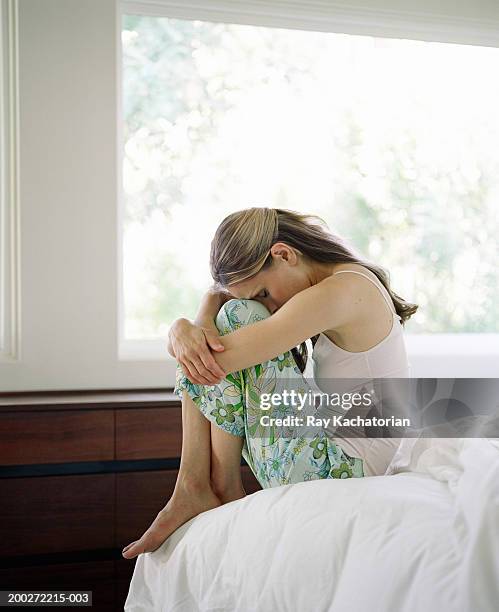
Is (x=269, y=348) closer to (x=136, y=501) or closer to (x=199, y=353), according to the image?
(x=199, y=353)

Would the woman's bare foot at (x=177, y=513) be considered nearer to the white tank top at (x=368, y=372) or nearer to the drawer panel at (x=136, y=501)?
the white tank top at (x=368, y=372)

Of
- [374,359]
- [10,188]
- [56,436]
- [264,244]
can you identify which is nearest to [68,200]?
[10,188]

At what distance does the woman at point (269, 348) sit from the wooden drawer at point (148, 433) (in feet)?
1.75

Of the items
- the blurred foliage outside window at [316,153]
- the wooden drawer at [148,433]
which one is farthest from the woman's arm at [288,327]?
the blurred foliage outside window at [316,153]

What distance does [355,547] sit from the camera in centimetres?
111

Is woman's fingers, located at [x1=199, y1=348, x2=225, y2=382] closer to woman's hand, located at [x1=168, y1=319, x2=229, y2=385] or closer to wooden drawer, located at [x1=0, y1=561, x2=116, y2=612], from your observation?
woman's hand, located at [x1=168, y1=319, x2=229, y2=385]

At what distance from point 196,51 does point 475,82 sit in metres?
1.29

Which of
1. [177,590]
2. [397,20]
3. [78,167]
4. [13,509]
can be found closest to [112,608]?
[13,509]

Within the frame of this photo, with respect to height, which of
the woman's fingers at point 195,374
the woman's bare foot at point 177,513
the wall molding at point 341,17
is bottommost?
the woman's bare foot at point 177,513

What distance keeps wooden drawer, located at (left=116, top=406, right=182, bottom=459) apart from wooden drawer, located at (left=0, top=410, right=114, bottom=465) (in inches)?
1.3

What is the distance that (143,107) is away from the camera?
2.83 meters

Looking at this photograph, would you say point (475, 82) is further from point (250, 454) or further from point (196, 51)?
point (250, 454)

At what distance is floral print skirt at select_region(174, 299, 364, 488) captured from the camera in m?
1.62

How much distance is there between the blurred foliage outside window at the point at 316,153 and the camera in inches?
112
